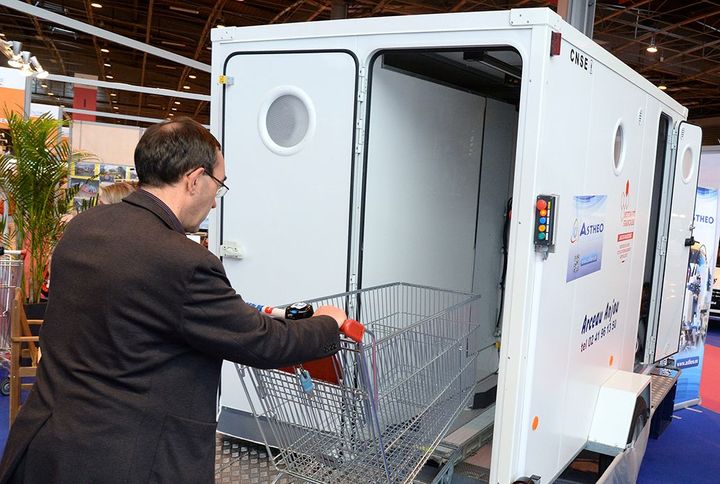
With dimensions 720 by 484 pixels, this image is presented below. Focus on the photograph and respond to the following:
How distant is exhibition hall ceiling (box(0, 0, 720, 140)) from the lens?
12.0m

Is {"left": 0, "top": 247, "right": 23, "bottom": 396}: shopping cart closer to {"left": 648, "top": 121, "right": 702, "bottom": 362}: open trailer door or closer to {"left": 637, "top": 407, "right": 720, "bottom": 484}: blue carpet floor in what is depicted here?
{"left": 637, "top": 407, "right": 720, "bottom": 484}: blue carpet floor

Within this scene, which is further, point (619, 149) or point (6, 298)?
point (6, 298)

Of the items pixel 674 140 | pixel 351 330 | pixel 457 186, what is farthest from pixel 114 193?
pixel 674 140

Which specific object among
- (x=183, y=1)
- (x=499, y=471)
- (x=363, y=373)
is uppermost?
(x=183, y=1)

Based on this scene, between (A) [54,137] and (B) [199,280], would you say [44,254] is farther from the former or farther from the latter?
(B) [199,280]

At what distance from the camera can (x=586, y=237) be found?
9.99 feet

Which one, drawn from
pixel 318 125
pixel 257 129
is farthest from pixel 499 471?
pixel 257 129

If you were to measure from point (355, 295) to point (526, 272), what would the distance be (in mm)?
881

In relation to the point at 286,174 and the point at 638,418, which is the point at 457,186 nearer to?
the point at 286,174

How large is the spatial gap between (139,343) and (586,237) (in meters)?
2.14

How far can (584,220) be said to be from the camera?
2984 mm

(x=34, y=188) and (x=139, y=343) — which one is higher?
(x=34, y=188)

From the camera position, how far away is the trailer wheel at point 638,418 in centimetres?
341

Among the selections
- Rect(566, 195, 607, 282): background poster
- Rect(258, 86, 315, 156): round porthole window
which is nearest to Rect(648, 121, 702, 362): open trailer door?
Rect(566, 195, 607, 282): background poster
